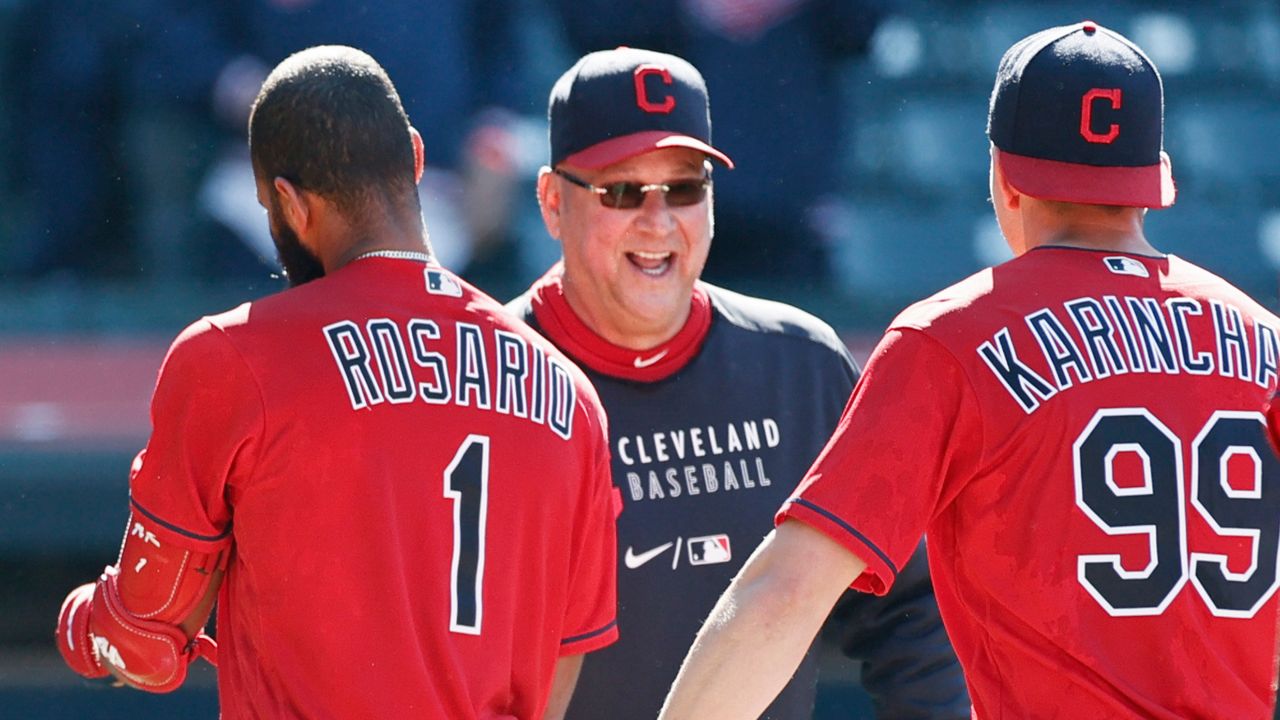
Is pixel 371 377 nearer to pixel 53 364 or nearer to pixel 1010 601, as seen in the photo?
pixel 1010 601

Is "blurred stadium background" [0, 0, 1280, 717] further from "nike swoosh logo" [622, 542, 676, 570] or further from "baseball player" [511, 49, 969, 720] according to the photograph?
"nike swoosh logo" [622, 542, 676, 570]

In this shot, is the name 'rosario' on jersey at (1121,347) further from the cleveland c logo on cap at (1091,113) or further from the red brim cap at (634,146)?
the red brim cap at (634,146)

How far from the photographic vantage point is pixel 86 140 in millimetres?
4477

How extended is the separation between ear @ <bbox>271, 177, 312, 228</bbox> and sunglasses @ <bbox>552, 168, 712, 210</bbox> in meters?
0.86

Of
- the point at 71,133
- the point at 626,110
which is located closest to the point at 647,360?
the point at 626,110

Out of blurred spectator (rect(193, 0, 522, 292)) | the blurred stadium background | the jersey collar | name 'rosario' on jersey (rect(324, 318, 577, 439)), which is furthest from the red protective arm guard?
blurred spectator (rect(193, 0, 522, 292))

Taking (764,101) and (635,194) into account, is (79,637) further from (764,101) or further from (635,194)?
(764,101)

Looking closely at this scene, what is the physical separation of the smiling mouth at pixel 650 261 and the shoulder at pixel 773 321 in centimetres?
10

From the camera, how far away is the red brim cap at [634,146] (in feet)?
8.88

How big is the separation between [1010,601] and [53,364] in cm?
296

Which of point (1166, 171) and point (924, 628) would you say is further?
point (924, 628)

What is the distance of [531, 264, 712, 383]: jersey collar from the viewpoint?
270 centimetres

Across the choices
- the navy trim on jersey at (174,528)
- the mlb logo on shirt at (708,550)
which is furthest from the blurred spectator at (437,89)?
the navy trim on jersey at (174,528)

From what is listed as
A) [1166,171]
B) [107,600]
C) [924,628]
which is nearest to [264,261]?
[924,628]
